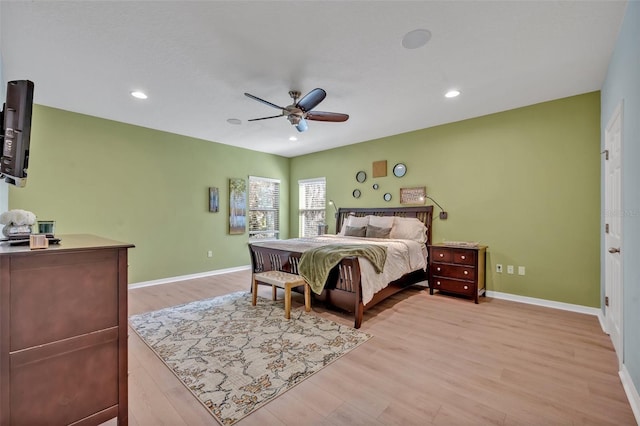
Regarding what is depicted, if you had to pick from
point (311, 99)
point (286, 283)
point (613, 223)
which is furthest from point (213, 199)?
point (613, 223)

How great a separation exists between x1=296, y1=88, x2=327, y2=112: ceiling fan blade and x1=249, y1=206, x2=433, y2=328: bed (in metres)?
1.71

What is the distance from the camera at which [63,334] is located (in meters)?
1.37

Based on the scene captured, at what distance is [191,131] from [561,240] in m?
5.91

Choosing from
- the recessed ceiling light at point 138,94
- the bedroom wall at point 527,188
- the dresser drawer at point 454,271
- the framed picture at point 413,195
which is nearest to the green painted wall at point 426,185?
the bedroom wall at point 527,188

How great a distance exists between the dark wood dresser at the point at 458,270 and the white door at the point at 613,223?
1251mm

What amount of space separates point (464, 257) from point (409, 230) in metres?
0.98

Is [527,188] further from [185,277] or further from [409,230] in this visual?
[185,277]

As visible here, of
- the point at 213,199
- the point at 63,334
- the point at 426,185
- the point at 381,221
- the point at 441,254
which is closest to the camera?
the point at 63,334

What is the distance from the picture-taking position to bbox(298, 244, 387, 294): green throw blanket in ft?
10.3

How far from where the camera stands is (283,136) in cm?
524

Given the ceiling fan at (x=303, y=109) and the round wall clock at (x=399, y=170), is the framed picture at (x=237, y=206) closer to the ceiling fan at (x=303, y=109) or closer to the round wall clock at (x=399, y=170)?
the ceiling fan at (x=303, y=109)

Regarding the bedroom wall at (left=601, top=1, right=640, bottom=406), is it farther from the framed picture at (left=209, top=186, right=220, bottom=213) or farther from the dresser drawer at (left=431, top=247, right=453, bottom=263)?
the framed picture at (left=209, top=186, right=220, bottom=213)

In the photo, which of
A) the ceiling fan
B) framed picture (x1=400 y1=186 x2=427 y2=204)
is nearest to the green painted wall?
framed picture (x1=400 y1=186 x2=427 y2=204)

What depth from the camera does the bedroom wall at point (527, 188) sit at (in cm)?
341
